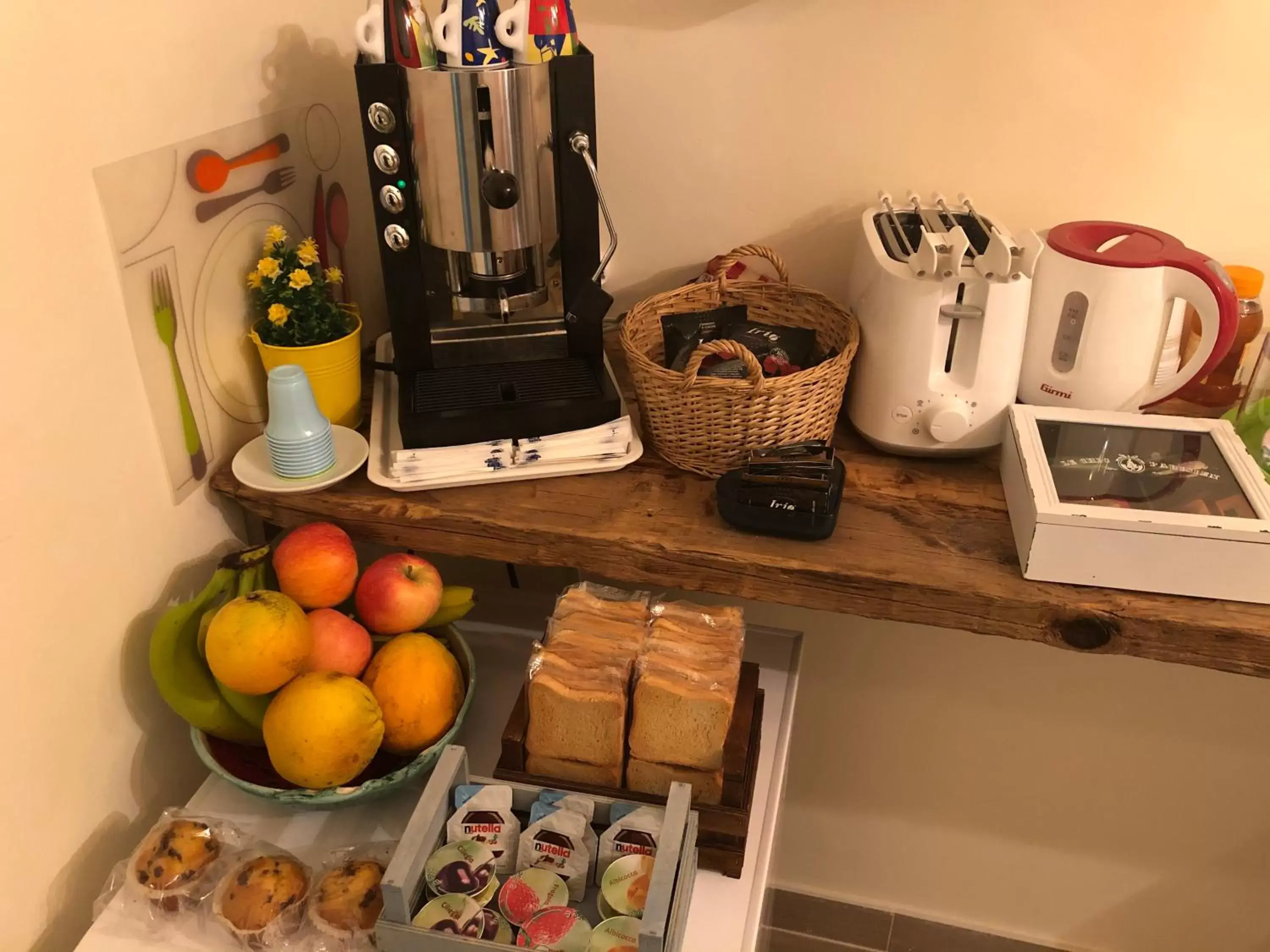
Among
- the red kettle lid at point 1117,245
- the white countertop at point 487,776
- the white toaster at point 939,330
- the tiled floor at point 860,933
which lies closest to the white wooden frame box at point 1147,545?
the white toaster at point 939,330

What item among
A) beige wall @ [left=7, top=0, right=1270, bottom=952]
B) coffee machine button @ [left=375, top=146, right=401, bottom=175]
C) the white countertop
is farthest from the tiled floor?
coffee machine button @ [left=375, top=146, right=401, bottom=175]

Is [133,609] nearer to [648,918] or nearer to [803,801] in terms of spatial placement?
[648,918]

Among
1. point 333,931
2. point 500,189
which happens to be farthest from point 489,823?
point 500,189

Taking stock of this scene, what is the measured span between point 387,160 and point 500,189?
124 mm

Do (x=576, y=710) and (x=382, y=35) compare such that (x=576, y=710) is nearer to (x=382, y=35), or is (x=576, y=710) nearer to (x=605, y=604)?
(x=605, y=604)

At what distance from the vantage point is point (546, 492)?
1039mm

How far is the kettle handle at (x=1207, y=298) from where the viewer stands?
972 millimetres

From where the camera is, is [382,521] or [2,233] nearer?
[2,233]

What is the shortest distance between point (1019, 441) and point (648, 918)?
0.60 metres

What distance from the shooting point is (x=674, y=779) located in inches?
35.8

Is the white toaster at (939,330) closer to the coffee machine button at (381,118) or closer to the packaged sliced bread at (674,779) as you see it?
the packaged sliced bread at (674,779)

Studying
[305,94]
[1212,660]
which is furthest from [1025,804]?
[305,94]

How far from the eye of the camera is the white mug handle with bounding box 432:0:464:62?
944 mm

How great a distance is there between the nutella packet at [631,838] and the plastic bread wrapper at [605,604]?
0.64 feet
